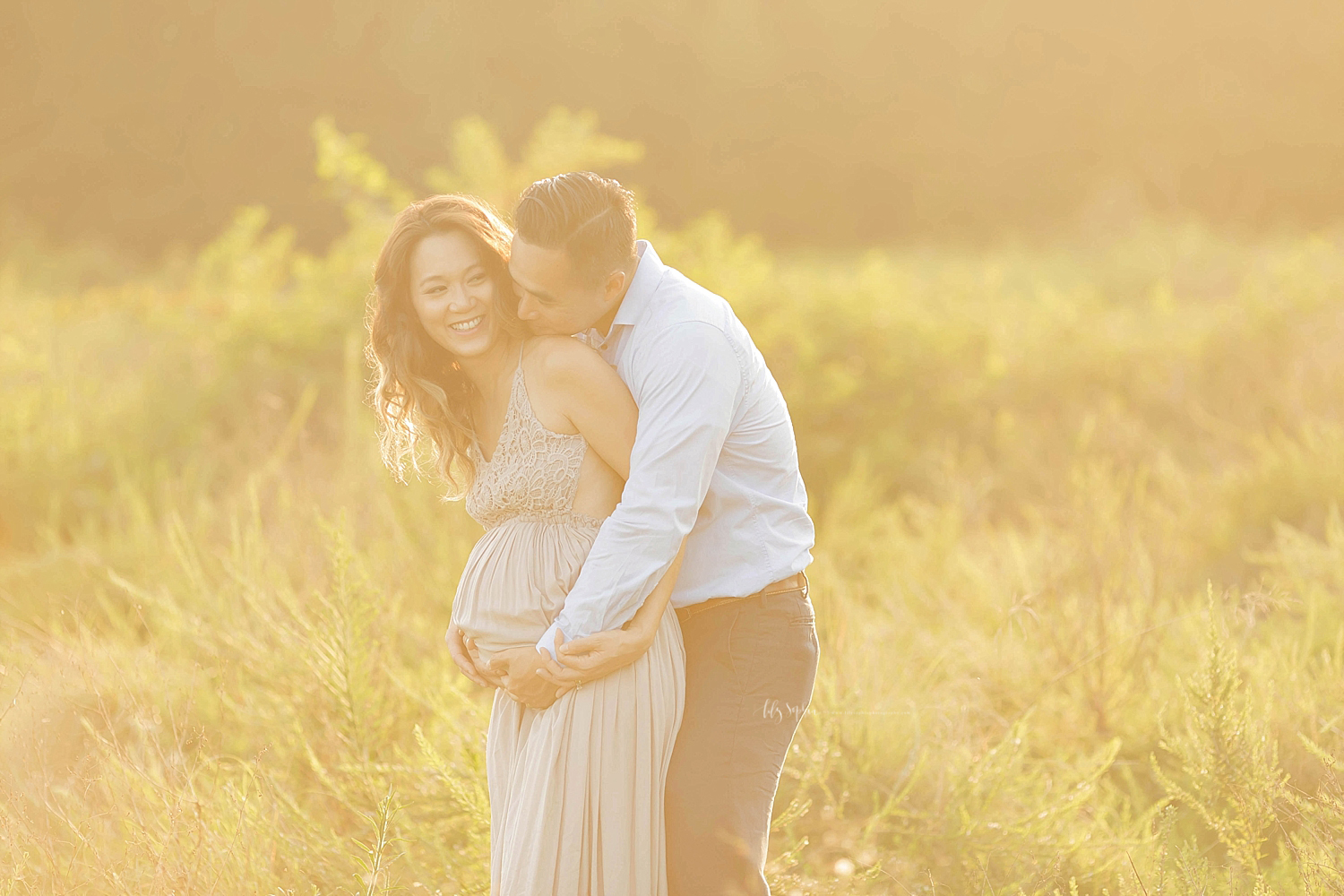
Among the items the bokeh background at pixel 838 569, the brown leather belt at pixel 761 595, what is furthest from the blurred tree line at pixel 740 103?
the brown leather belt at pixel 761 595

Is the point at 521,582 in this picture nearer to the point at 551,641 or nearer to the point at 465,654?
the point at 551,641

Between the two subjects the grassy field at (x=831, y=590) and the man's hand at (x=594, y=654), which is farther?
the grassy field at (x=831, y=590)

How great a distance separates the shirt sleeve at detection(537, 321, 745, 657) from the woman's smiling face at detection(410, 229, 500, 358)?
18.0 inches

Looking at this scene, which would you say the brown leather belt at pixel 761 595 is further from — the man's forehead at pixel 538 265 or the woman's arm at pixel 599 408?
the man's forehead at pixel 538 265

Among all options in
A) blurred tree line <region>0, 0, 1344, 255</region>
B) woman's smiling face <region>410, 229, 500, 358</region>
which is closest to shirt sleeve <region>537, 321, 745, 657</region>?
woman's smiling face <region>410, 229, 500, 358</region>

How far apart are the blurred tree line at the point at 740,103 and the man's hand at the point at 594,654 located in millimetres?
19265

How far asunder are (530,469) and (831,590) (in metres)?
2.35

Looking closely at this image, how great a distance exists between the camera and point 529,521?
2.45 m

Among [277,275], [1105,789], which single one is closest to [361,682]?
[1105,789]

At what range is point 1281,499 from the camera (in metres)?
5.55

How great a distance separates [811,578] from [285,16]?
21.9 m

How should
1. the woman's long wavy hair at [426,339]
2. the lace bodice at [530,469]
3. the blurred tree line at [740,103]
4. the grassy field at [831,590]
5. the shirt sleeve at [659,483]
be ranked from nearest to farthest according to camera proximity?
the shirt sleeve at [659,483] → the lace bodice at [530,469] → the woman's long wavy hair at [426,339] → the grassy field at [831,590] → the blurred tree line at [740,103]

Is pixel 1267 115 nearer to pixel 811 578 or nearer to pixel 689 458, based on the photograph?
pixel 811 578

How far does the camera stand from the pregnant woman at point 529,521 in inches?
89.0
